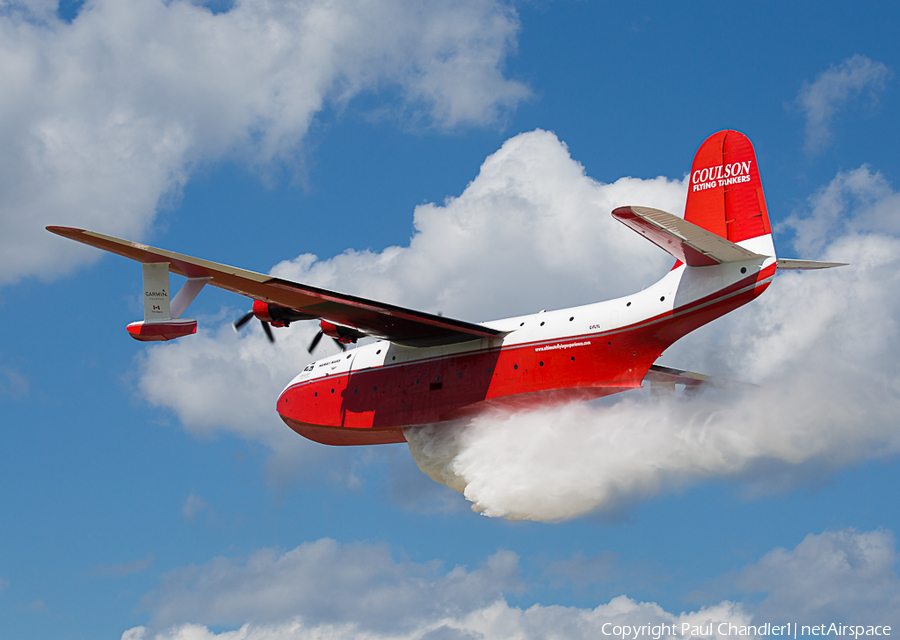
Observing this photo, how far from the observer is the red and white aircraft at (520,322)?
63.2ft

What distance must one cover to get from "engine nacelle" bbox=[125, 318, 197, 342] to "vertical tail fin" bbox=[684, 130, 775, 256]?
11.7 meters

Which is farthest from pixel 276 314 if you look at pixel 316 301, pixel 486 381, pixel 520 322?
pixel 520 322

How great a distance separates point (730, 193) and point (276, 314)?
11.0 metres

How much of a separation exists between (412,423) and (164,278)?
7.24 m

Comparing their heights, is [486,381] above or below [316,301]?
below

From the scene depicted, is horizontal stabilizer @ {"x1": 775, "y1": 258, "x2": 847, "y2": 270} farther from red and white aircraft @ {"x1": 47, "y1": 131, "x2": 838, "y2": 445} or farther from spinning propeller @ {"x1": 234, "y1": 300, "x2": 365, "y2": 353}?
spinning propeller @ {"x1": 234, "y1": 300, "x2": 365, "y2": 353}

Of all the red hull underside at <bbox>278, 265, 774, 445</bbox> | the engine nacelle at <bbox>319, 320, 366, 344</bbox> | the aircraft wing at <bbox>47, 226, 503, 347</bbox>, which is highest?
the engine nacelle at <bbox>319, 320, 366, 344</bbox>

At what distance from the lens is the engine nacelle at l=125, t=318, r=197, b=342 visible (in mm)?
20516

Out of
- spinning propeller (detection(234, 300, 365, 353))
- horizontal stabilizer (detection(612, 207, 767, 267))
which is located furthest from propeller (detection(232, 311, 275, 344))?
horizontal stabilizer (detection(612, 207, 767, 267))

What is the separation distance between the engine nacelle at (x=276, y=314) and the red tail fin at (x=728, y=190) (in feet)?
31.3

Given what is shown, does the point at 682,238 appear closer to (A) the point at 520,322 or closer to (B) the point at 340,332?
(A) the point at 520,322

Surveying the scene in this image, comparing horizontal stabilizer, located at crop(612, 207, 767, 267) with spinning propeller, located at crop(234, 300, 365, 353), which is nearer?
horizontal stabilizer, located at crop(612, 207, 767, 267)

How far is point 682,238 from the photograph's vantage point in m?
18.2

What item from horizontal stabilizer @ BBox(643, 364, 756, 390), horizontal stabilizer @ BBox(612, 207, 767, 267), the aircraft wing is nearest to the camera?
horizontal stabilizer @ BBox(612, 207, 767, 267)
